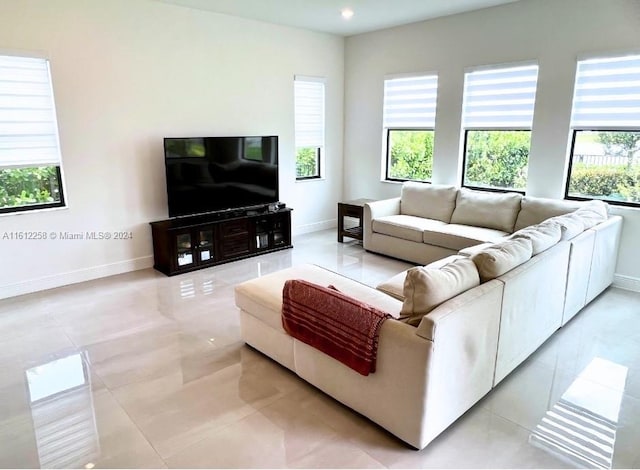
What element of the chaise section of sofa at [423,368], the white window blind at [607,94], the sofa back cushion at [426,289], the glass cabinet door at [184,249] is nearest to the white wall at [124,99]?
the glass cabinet door at [184,249]

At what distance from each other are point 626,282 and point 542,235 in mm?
2133

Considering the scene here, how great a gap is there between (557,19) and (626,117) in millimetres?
1227

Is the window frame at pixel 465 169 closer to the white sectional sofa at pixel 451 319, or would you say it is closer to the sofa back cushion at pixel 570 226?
the white sectional sofa at pixel 451 319

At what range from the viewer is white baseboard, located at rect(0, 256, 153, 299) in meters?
4.20

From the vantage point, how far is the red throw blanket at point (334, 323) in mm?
2230

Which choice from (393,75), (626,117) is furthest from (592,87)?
(393,75)

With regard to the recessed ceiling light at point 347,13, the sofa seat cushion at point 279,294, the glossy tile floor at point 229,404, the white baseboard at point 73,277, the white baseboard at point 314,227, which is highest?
the recessed ceiling light at point 347,13

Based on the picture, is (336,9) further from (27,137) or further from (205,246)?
(27,137)

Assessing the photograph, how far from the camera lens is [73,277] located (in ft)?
14.9

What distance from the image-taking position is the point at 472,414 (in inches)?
97.0

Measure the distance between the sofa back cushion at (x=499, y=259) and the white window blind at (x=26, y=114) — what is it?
4.01m

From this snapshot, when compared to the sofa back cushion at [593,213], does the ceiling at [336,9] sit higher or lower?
higher

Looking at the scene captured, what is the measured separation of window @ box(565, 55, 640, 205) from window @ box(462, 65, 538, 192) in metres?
0.51

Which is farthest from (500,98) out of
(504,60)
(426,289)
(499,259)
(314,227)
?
(426,289)
